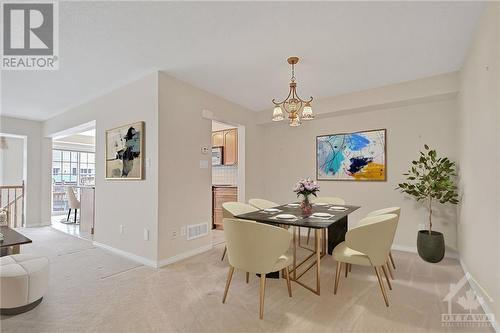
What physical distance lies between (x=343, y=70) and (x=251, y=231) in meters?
2.45

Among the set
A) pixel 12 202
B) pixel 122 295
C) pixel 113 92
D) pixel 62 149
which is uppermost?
pixel 113 92

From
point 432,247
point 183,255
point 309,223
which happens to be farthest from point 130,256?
point 432,247

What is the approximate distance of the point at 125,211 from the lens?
3516mm

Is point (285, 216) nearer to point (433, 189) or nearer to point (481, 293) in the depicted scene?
point (481, 293)

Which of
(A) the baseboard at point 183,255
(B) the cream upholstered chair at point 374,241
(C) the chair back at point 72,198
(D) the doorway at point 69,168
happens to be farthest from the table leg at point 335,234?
(D) the doorway at point 69,168

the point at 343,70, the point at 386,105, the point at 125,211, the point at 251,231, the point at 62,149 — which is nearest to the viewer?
the point at 251,231

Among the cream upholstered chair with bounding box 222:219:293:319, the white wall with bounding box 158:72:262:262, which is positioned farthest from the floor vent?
the cream upholstered chair with bounding box 222:219:293:319

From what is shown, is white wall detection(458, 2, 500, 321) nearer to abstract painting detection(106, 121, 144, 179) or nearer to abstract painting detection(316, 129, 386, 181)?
abstract painting detection(316, 129, 386, 181)

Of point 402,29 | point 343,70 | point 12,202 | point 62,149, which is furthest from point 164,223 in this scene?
point 62,149

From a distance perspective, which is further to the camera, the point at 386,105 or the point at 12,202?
the point at 12,202

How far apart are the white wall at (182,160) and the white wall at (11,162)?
20.0 feet

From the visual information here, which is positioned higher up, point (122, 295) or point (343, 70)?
point (343, 70)

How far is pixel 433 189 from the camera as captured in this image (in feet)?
10.5

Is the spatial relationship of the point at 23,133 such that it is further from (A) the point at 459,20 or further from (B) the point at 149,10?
(A) the point at 459,20
